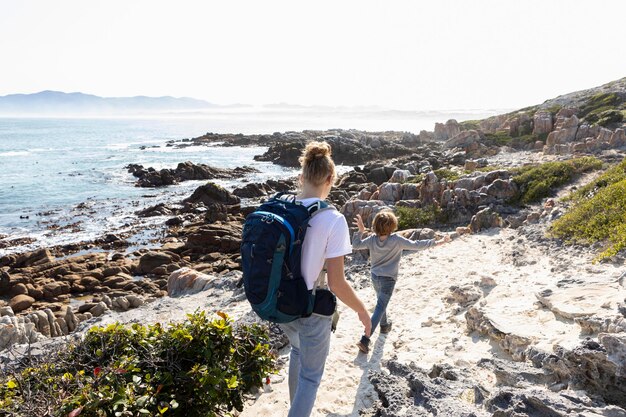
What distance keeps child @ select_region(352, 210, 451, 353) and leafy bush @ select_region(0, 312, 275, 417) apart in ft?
7.32

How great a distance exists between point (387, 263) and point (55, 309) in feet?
42.5

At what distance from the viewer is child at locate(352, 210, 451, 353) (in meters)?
6.10

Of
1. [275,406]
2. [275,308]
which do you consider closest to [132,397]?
[275,308]

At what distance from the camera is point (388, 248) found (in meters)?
6.09

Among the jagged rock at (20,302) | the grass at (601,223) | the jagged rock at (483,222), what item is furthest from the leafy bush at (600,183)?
the jagged rock at (20,302)

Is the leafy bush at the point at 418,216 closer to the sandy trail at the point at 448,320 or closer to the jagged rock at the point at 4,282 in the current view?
the sandy trail at the point at 448,320

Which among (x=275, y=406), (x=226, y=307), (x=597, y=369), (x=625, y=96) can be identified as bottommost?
(x=226, y=307)

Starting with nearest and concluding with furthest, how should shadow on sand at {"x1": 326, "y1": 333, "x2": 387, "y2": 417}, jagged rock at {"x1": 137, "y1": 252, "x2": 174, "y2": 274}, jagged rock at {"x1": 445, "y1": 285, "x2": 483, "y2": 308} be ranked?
1. shadow on sand at {"x1": 326, "y1": 333, "x2": 387, "y2": 417}
2. jagged rock at {"x1": 445, "y1": 285, "x2": 483, "y2": 308}
3. jagged rock at {"x1": 137, "y1": 252, "x2": 174, "y2": 274}

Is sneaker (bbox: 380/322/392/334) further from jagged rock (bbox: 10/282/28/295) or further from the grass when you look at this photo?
jagged rock (bbox: 10/282/28/295)

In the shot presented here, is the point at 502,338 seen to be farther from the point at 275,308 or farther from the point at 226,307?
the point at 226,307

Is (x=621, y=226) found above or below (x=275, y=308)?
below

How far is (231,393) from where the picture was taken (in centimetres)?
390

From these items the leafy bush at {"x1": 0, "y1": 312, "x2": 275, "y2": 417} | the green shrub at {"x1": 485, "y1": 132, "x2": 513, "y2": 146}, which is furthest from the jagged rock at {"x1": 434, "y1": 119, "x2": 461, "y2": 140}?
the leafy bush at {"x1": 0, "y1": 312, "x2": 275, "y2": 417}

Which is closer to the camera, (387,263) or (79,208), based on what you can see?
(387,263)
